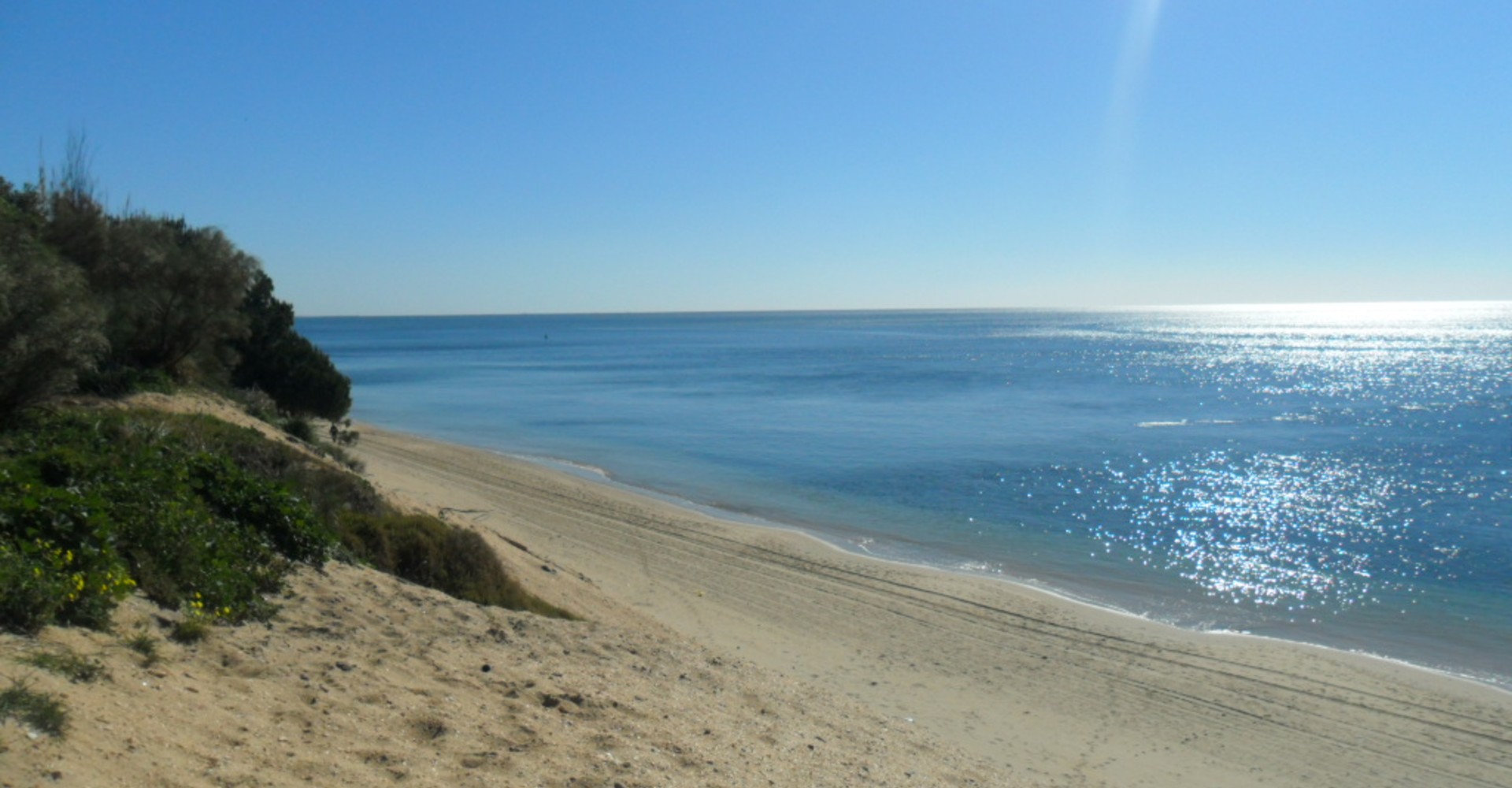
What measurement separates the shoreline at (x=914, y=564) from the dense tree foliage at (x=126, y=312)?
25.3ft

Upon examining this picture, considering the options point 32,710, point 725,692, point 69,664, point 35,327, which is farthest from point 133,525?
point 725,692

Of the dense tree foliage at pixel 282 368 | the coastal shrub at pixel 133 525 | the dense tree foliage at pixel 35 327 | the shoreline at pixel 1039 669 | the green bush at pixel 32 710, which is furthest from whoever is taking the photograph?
the dense tree foliage at pixel 282 368

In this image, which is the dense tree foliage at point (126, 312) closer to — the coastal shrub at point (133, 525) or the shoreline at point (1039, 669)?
the coastal shrub at point (133, 525)

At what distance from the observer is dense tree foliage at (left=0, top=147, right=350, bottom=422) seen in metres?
10.3

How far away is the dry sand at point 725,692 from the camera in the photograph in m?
5.56

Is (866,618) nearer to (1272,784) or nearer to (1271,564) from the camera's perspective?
(1272,784)

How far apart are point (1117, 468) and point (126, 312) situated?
26.5 metres

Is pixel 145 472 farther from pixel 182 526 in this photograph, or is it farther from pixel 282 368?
pixel 282 368

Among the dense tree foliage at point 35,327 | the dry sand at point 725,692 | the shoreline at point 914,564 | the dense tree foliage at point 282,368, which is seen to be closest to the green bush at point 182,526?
the dry sand at point 725,692

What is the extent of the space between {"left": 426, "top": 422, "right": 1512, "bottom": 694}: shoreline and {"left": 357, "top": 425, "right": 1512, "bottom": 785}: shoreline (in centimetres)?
15

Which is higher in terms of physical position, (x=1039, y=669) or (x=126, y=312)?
(x=126, y=312)

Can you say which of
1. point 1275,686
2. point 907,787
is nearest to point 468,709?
point 907,787

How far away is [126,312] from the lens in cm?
1642

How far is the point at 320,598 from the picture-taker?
26.6ft
